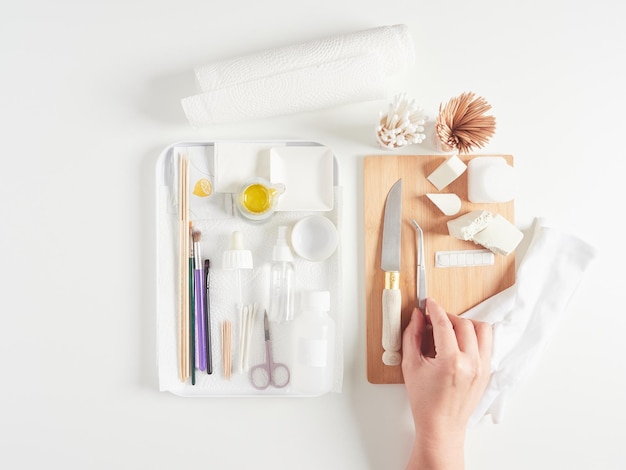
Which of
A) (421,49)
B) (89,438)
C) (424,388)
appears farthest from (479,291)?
(89,438)

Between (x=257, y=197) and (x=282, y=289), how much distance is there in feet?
0.55

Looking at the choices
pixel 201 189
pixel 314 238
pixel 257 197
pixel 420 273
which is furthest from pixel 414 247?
pixel 201 189

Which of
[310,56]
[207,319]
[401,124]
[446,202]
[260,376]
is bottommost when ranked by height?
[260,376]

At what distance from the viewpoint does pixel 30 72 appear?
838 mm

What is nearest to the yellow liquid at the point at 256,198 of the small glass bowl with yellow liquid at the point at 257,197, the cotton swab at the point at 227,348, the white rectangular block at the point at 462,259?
the small glass bowl with yellow liquid at the point at 257,197

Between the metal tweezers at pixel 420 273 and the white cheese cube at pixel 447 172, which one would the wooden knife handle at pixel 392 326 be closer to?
the metal tweezers at pixel 420 273

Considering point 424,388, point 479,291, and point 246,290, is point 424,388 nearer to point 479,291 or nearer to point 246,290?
point 479,291

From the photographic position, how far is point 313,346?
0.76 meters

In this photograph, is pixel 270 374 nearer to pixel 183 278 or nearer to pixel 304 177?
pixel 183 278

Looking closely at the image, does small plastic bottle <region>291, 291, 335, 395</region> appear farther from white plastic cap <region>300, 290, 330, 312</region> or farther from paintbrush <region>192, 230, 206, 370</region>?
paintbrush <region>192, 230, 206, 370</region>

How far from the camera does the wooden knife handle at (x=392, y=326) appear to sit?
79cm

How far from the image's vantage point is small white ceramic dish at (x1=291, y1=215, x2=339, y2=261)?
2.66ft

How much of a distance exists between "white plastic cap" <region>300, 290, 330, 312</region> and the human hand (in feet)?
0.51

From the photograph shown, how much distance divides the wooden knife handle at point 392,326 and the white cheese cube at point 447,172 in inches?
8.1
